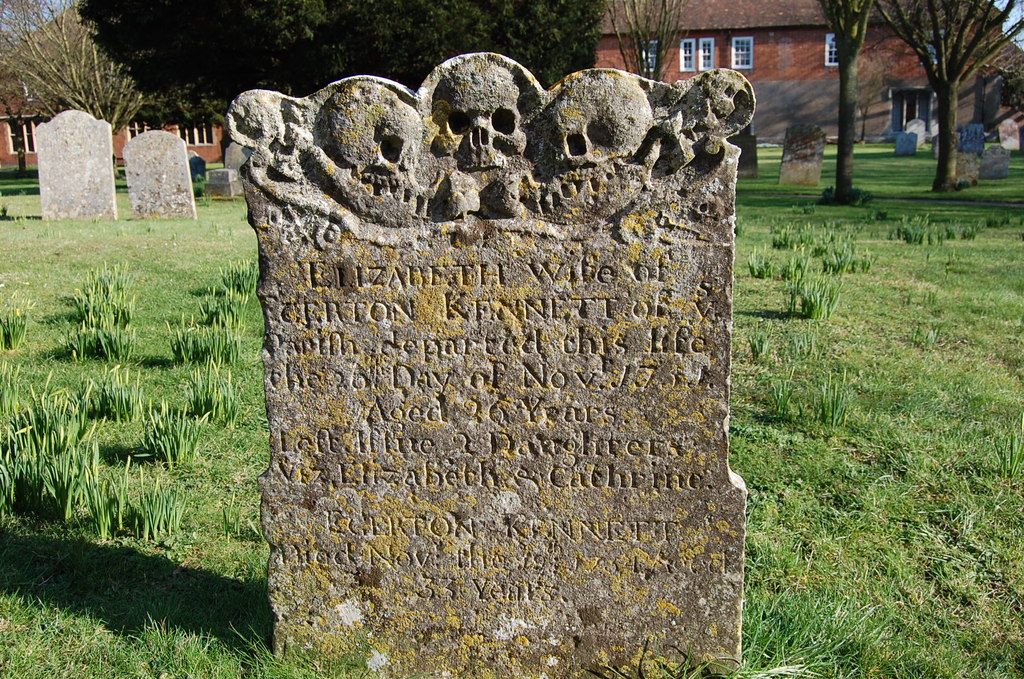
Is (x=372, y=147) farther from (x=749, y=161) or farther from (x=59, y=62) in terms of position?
(x=59, y=62)

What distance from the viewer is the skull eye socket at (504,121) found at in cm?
262

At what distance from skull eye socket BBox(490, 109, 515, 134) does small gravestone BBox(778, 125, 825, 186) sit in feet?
64.7

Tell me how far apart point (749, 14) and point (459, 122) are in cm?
4924

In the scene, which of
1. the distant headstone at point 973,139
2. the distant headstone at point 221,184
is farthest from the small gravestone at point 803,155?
the distant headstone at point 221,184

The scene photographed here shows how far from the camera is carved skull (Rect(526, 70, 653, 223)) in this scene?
2596 mm

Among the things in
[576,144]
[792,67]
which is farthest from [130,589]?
[792,67]

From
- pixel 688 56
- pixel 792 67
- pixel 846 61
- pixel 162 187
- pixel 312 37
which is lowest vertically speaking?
pixel 162 187

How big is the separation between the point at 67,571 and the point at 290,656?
1.08m

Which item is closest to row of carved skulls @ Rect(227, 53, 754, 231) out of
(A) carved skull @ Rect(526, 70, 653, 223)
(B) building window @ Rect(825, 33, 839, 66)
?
(A) carved skull @ Rect(526, 70, 653, 223)

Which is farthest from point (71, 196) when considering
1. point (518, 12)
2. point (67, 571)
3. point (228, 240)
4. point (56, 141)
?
point (67, 571)

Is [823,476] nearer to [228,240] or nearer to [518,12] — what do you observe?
[228,240]

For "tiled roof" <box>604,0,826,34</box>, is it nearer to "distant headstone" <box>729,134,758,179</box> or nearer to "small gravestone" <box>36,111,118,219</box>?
"distant headstone" <box>729,134,758,179</box>

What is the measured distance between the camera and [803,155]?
68.2 feet

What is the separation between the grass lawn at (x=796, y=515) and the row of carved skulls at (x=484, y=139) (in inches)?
61.2
